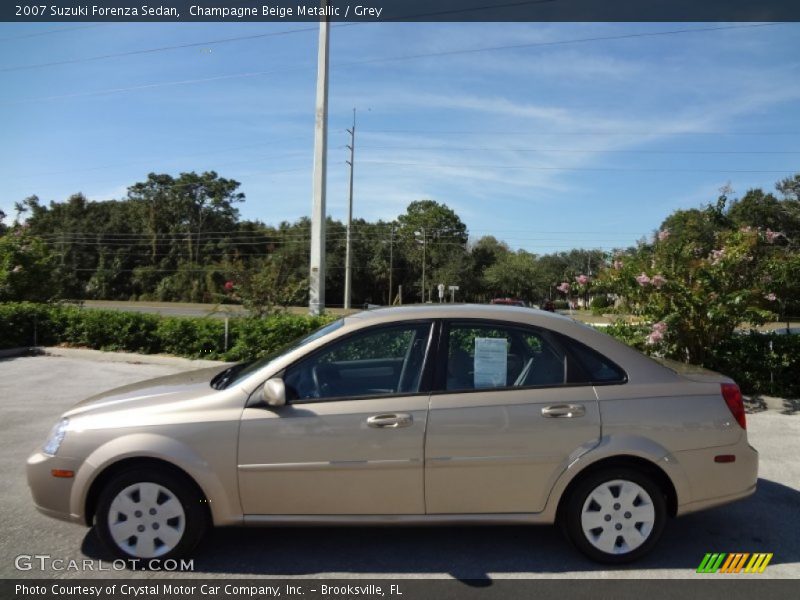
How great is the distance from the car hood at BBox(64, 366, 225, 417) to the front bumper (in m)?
0.31

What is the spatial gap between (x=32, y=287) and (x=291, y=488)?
15.3m

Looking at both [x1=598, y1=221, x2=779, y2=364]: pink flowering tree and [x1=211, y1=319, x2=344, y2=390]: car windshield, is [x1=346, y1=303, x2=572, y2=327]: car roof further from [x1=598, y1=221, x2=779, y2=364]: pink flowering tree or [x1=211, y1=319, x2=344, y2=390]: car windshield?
[x1=598, y1=221, x2=779, y2=364]: pink flowering tree

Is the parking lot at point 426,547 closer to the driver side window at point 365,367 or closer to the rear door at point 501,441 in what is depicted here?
the rear door at point 501,441

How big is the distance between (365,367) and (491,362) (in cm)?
89

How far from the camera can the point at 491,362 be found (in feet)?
12.8

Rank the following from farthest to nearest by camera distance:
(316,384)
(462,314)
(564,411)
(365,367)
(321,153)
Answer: (321,153) < (365,367) < (462,314) < (316,384) < (564,411)

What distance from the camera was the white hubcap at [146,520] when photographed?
139 inches

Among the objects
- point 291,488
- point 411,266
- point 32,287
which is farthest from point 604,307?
point 411,266

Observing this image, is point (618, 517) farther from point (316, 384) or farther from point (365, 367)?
point (316, 384)

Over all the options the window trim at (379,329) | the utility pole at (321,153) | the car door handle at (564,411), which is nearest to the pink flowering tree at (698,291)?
the car door handle at (564,411)

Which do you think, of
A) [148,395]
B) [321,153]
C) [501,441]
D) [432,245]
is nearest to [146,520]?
[148,395]

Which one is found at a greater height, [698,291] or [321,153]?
[321,153]

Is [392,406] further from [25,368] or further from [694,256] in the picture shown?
[25,368]

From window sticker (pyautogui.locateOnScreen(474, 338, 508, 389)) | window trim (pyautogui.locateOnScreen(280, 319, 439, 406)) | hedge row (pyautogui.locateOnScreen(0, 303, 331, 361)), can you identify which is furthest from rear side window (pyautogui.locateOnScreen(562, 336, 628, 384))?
hedge row (pyautogui.locateOnScreen(0, 303, 331, 361))
